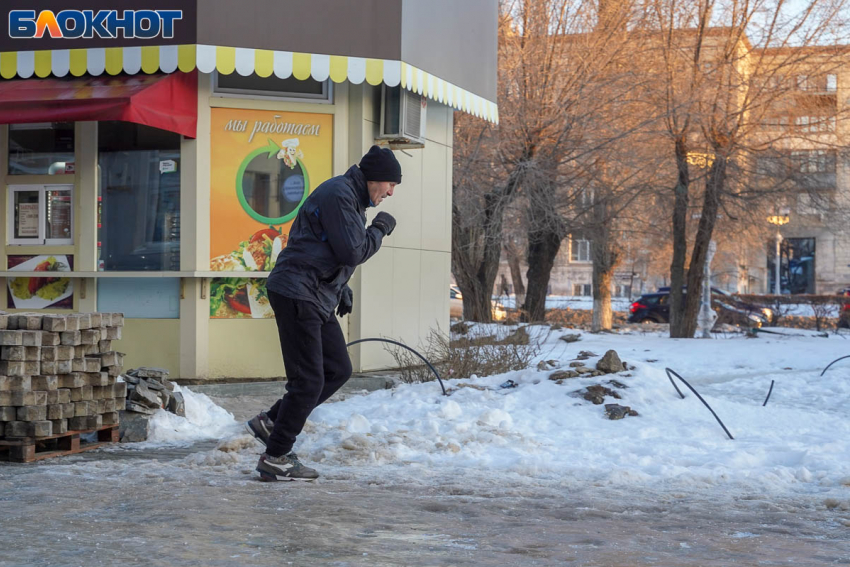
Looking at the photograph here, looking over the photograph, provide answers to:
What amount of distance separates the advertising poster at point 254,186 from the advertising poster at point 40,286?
1.55m

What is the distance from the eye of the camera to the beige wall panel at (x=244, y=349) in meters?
10.1

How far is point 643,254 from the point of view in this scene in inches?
1443

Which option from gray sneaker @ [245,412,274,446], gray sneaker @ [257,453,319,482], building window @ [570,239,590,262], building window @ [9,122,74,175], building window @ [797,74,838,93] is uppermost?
building window @ [797,74,838,93]

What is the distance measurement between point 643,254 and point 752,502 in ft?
106

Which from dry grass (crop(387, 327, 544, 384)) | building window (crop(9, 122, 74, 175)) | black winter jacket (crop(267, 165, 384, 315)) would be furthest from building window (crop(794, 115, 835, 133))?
black winter jacket (crop(267, 165, 384, 315))

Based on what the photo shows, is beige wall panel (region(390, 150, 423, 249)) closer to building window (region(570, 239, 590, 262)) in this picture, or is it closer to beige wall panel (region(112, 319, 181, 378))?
beige wall panel (region(112, 319, 181, 378))

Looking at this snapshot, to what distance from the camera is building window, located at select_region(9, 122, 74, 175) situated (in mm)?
10062

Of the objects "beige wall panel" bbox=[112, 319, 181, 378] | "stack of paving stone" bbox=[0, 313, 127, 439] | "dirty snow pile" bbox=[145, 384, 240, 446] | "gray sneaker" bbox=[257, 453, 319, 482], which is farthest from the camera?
"beige wall panel" bbox=[112, 319, 181, 378]

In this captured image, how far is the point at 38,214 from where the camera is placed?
1011 cm

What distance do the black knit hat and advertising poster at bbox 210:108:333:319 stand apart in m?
4.72

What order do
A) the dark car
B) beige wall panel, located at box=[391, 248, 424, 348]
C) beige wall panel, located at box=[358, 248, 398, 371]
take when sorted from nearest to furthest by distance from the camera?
beige wall panel, located at box=[358, 248, 398, 371] < beige wall panel, located at box=[391, 248, 424, 348] < the dark car

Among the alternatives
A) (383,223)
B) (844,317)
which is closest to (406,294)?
(383,223)

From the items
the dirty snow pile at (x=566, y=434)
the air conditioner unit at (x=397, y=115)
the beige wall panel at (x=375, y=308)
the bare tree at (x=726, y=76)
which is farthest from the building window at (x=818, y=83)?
the beige wall panel at (x=375, y=308)

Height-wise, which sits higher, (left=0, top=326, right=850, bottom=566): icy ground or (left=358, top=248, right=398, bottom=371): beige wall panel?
(left=358, top=248, right=398, bottom=371): beige wall panel
